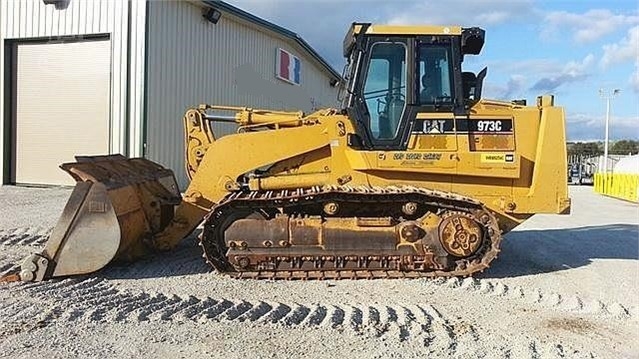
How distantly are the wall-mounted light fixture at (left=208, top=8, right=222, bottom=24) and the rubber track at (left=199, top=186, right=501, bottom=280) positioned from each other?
11.6 meters

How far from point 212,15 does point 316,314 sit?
44.9 ft

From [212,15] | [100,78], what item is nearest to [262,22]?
[212,15]

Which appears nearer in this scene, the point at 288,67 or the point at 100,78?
the point at 100,78

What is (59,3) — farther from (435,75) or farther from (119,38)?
(435,75)

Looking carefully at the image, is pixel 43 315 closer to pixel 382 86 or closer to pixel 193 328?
pixel 193 328

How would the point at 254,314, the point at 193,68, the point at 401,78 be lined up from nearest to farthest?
the point at 254,314 → the point at 401,78 → the point at 193,68

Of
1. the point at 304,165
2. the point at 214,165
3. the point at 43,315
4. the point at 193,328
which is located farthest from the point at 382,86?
the point at 43,315

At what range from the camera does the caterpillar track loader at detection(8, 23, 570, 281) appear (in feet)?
22.2

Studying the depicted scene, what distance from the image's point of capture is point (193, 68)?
16.9 metres

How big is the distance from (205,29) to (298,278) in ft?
40.5

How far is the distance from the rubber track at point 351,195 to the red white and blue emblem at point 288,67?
54.3ft

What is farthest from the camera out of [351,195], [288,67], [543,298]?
[288,67]

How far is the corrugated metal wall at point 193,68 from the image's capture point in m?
15.4

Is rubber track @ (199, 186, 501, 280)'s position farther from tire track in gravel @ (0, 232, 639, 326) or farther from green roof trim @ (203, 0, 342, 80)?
green roof trim @ (203, 0, 342, 80)
